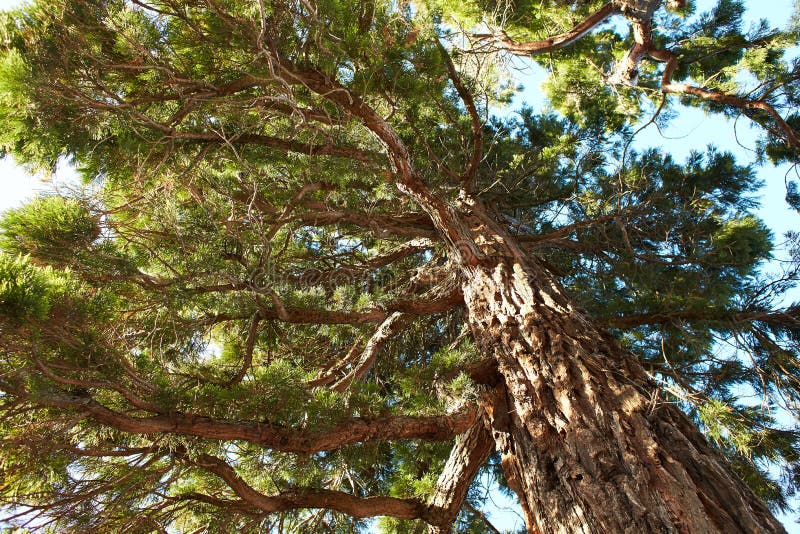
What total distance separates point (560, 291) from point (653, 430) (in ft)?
4.20

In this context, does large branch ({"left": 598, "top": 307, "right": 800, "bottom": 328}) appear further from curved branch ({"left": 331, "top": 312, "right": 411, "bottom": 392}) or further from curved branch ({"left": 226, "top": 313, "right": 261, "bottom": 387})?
curved branch ({"left": 226, "top": 313, "right": 261, "bottom": 387})

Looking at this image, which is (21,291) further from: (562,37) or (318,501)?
(562,37)

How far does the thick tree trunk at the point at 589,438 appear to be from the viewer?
1972 millimetres

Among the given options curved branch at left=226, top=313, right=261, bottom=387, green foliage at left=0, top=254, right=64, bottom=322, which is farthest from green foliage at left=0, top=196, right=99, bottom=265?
curved branch at left=226, top=313, right=261, bottom=387

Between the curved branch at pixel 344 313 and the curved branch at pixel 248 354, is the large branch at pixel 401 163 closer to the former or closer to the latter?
the curved branch at pixel 344 313

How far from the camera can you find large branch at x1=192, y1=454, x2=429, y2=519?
2598mm

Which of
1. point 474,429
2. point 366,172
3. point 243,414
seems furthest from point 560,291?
point 243,414

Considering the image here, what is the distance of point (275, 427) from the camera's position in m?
2.60

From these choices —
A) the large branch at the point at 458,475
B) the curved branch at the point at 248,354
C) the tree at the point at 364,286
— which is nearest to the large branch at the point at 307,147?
the tree at the point at 364,286

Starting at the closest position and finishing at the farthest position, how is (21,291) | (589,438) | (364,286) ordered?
(21,291)
(589,438)
(364,286)

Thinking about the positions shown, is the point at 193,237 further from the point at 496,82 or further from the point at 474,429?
the point at 496,82

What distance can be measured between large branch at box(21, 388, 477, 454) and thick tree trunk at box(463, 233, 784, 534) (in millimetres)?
359

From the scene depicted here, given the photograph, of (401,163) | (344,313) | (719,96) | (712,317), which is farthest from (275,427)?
(719,96)

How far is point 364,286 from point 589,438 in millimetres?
2895
